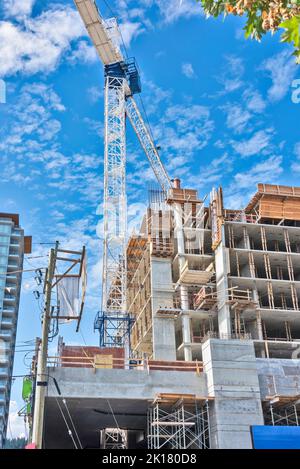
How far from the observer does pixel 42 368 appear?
19.0 metres

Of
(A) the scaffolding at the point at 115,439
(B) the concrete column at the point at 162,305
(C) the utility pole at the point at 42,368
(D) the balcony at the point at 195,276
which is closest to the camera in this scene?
(C) the utility pole at the point at 42,368

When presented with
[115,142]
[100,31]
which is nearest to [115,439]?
[115,142]

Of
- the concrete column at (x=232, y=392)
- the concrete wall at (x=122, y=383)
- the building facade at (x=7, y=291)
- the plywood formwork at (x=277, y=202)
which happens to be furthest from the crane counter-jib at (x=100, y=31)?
the building facade at (x=7, y=291)

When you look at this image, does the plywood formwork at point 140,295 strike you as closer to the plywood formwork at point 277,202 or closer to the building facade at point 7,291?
the plywood formwork at point 277,202

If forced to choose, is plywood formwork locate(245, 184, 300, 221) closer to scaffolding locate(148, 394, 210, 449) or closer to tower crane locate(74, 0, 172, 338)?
tower crane locate(74, 0, 172, 338)

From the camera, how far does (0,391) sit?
119 m

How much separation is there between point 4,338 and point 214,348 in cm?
9901

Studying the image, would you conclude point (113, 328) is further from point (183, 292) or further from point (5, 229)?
point (5, 229)

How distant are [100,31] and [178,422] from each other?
57.4m

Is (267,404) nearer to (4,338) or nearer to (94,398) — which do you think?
(94,398)

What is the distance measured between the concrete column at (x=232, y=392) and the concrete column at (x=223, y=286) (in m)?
11.9

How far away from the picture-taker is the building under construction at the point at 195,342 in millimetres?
36656
